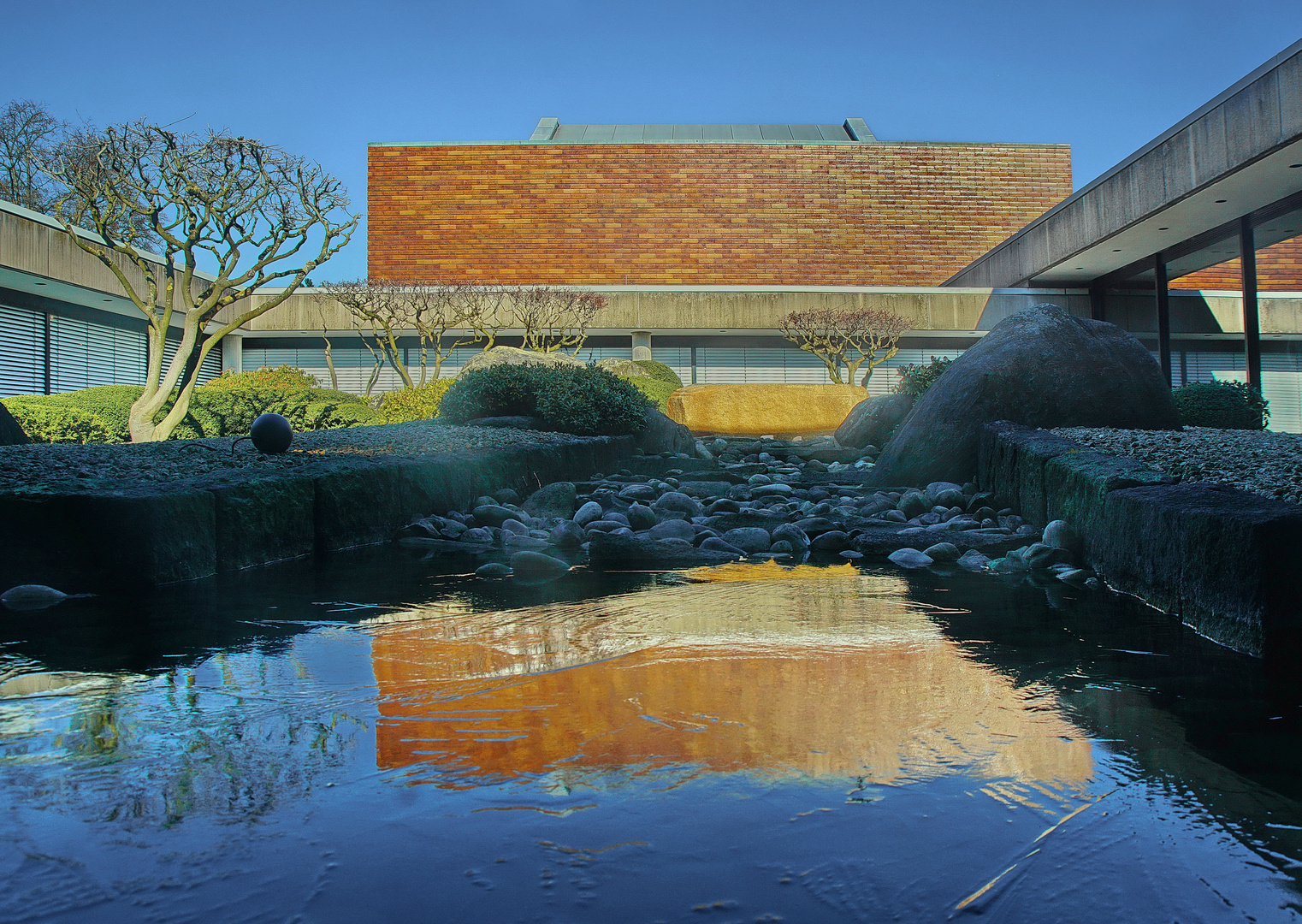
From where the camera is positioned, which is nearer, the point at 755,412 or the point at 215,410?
the point at 215,410

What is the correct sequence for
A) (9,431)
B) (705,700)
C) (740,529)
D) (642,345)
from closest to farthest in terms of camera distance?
(705,700) → (740,529) → (9,431) → (642,345)

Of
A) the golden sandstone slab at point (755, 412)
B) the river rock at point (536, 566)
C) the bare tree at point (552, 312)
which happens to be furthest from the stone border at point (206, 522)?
the bare tree at point (552, 312)

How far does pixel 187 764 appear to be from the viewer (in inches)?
55.6

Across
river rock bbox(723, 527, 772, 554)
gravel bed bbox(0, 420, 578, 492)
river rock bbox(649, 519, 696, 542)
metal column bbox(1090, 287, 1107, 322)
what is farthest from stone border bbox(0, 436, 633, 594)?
metal column bbox(1090, 287, 1107, 322)

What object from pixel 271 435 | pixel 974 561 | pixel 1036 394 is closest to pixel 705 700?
pixel 974 561

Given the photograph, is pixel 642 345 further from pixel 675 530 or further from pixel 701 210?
pixel 675 530

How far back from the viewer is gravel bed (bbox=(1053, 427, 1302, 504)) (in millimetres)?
3340

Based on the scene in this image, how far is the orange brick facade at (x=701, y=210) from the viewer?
25.1m

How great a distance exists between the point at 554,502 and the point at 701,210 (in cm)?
2161

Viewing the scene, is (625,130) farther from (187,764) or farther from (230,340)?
(187,764)

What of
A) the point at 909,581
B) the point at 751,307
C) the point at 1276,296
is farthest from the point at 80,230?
the point at 1276,296

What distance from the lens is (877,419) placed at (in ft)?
33.2

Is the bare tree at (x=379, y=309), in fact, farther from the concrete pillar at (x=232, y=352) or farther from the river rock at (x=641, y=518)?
the river rock at (x=641, y=518)

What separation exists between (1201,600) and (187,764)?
8.28ft
